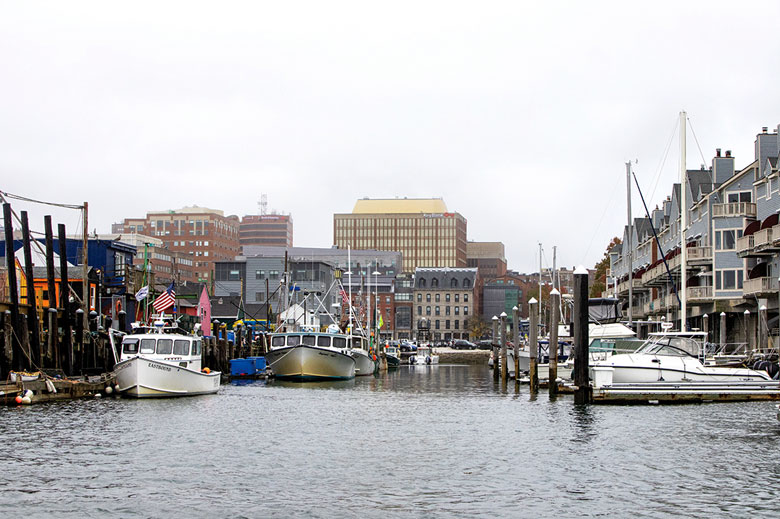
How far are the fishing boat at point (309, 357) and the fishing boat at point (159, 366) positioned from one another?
1904cm

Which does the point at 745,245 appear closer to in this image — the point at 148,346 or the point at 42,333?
the point at 148,346

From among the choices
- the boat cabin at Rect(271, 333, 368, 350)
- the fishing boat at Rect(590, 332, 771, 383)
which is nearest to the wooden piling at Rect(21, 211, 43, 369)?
the fishing boat at Rect(590, 332, 771, 383)

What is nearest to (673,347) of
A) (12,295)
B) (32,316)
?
(32,316)

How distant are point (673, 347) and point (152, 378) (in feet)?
84.1

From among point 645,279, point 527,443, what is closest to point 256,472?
point 527,443

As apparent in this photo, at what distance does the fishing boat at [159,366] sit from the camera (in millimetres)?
48500

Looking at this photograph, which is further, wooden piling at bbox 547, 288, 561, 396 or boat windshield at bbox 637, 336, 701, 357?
wooden piling at bbox 547, 288, 561, 396

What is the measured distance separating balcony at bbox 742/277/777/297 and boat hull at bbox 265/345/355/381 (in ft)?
96.5

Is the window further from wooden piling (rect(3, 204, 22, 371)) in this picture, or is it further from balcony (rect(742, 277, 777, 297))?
wooden piling (rect(3, 204, 22, 371))

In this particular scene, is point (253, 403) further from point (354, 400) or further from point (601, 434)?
point (601, 434)

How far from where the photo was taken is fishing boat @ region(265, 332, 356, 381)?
7188 centimetres

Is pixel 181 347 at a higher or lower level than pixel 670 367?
higher

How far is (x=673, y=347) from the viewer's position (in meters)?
49.0

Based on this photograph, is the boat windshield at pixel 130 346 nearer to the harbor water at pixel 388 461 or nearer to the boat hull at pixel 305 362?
the harbor water at pixel 388 461
